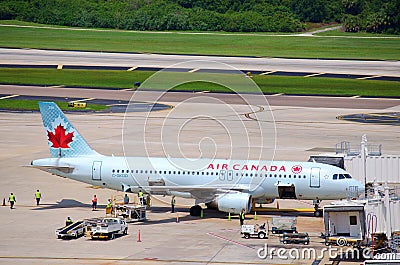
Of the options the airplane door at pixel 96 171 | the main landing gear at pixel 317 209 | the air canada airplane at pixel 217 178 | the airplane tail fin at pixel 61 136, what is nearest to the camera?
the air canada airplane at pixel 217 178

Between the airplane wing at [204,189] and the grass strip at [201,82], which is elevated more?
the grass strip at [201,82]

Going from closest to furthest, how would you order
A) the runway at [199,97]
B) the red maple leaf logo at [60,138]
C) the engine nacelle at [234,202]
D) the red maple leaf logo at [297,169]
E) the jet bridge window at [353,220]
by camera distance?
the jet bridge window at [353,220], the engine nacelle at [234,202], the red maple leaf logo at [297,169], the red maple leaf logo at [60,138], the runway at [199,97]

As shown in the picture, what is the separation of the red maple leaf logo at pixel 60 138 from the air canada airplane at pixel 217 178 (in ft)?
A: 3.06

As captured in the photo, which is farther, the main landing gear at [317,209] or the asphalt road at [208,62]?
the asphalt road at [208,62]

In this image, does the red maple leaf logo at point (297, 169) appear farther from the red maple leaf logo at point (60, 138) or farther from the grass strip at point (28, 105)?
the grass strip at point (28, 105)

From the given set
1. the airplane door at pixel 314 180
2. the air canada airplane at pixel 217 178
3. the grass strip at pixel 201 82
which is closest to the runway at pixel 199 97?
the grass strip at pixel 201 82

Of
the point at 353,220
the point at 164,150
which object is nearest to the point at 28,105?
the point at 164,150

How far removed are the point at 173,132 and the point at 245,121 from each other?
12520 millimetres

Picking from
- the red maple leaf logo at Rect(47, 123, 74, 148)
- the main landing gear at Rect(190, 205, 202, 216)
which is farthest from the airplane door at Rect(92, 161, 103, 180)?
the main landing gear at Rect(190, 205, 202, 216)

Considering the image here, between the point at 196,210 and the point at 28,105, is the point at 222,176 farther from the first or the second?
the point at 28,105

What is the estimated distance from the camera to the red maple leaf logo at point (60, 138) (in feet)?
226

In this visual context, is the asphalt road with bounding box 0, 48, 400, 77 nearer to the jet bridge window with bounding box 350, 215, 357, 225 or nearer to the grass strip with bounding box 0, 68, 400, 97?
the grass strip with bounding box 0, 68, 400, 97

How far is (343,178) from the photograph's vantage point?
210 feet

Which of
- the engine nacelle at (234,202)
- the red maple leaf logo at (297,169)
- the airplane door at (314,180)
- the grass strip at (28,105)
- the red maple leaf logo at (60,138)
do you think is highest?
the grass strip at (28,105)
